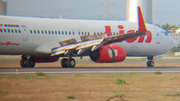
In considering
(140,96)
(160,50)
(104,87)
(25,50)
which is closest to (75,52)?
(25,50)

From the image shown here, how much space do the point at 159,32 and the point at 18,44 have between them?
1300cm

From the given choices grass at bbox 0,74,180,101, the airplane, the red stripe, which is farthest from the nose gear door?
grass at bbox 0,74,180,101

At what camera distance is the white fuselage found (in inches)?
891

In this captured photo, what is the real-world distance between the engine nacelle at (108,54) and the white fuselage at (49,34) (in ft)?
9.04

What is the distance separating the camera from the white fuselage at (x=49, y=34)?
2262 cm

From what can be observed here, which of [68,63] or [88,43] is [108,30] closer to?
[88,43]

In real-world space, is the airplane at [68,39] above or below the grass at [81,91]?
above

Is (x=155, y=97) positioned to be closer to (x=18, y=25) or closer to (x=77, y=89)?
(x=77, y=89)

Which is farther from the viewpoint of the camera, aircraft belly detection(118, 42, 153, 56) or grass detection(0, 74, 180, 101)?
aircraft belly detection(118, 42, 153, 56)

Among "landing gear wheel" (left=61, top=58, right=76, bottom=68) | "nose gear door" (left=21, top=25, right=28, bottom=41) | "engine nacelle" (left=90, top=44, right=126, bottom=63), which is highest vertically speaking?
"nose gear door" (left=21, top=25, right=28, bottom=41)

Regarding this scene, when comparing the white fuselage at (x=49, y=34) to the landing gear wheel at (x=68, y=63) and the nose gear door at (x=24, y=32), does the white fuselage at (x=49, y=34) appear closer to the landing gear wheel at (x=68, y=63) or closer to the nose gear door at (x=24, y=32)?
the nose gear door at (x=24, y=32)

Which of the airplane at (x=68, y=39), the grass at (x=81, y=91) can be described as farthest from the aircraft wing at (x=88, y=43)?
the grass at (x=81, y=91)

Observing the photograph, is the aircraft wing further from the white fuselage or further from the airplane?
the white fuselage

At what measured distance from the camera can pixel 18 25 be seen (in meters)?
22.9
